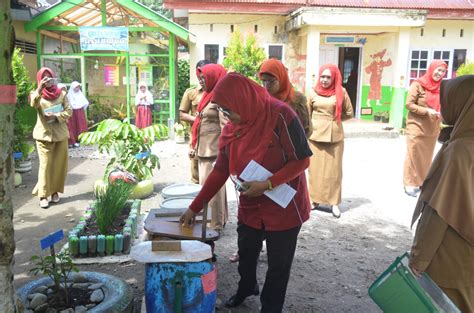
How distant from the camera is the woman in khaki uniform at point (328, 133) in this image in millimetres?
5465

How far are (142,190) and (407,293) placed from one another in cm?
466

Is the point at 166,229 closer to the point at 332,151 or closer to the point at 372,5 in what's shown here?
the point at 332,151

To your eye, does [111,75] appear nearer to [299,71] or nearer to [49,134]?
[299,71]

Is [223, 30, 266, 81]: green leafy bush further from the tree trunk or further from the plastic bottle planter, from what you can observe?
the tree trunk

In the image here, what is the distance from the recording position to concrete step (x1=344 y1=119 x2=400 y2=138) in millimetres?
12547

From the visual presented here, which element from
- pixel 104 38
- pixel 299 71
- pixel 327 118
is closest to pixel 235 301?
pixel 327 118

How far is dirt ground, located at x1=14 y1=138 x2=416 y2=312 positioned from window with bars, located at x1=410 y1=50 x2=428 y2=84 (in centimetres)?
665

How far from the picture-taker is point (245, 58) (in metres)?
11.6

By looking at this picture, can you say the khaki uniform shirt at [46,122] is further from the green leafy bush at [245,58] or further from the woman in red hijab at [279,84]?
the green leafy bush at [245,58]

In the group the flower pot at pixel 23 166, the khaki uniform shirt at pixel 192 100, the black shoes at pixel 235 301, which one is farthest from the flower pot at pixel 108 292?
the flower pot at pixel 23 166

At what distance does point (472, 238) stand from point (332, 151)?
347 centimetres

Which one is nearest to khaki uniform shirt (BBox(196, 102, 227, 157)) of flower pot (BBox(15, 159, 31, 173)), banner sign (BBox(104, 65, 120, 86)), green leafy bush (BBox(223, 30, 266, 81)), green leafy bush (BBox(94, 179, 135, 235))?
green leafy bush (BBox(94, 179, 135, 235))

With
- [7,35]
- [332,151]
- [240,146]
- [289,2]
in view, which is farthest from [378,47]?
[7,35]

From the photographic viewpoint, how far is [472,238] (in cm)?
221
